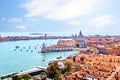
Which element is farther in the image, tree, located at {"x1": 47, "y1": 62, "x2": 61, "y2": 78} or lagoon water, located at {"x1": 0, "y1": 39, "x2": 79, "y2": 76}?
lagoon water, located at {"x1": 0, "y1": 39, "x2": 79, "y2": 76}

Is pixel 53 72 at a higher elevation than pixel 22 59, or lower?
higher

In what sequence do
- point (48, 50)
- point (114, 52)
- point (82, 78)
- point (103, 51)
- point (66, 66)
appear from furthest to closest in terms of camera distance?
1. point (48, 50)
2. point (103, 51)
3. point (114, 52)
4. point (66, 66)
5. point (82, 78)

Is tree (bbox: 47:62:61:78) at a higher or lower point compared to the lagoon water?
higher

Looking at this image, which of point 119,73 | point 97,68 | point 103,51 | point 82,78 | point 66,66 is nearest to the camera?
point 82,78

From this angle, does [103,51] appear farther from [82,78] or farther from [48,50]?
[82,78]

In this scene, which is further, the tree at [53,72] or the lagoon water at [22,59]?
the lagoon water at [22,59]

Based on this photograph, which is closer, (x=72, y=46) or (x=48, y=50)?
(x=48, y=50)

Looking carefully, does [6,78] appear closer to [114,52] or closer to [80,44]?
[114,52]

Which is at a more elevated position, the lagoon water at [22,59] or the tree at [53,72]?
the tree at [53,72]

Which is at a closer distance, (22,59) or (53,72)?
(53,72)

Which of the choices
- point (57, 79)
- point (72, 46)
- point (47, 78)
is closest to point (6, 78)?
point (47, 78)
